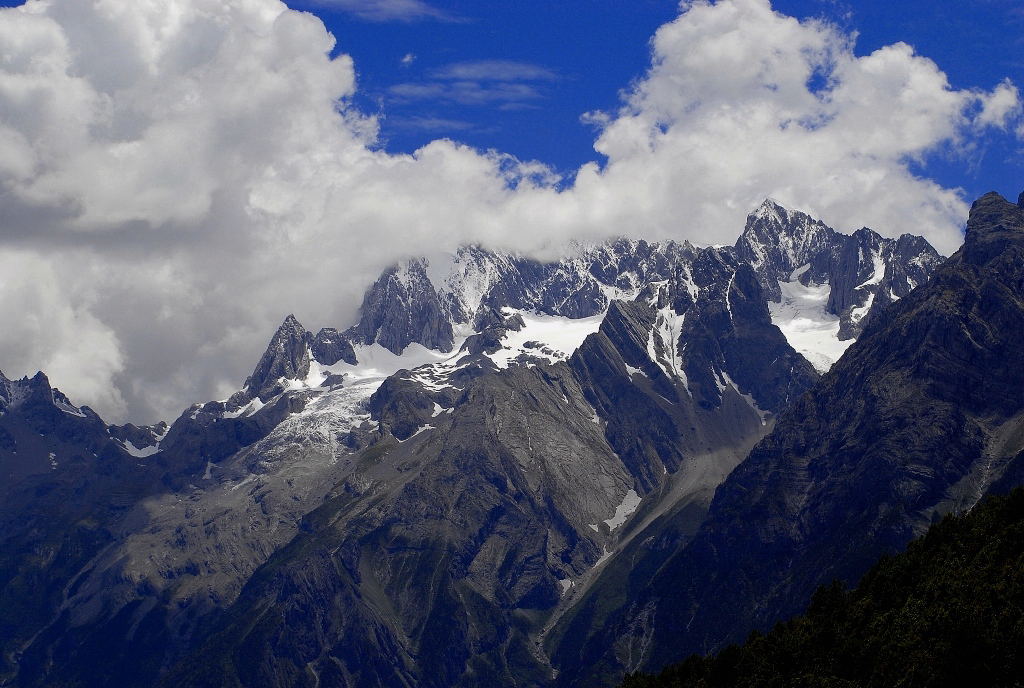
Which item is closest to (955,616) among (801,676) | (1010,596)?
(1010,596)

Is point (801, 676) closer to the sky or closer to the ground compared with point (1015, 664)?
closer to the sky

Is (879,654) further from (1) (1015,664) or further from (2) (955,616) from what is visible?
(1) (1015,664)

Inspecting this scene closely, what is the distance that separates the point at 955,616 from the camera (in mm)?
182375

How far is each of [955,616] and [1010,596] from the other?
25.7 ft

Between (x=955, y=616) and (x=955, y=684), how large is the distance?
12.9m

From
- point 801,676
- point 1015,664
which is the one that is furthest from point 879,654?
point 1015,664

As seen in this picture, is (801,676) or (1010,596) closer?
(1010,596)

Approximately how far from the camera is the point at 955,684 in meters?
172

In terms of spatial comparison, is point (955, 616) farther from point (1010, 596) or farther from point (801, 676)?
point (801, 676)

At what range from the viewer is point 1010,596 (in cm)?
18212

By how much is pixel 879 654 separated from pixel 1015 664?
27.1 metres

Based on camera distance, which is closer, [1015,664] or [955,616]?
[1015,664]

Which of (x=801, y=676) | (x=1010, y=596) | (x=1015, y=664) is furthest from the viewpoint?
(x=801, y=676)

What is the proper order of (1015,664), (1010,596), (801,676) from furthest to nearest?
(801,676) < (1010,596) < (1015,664)
